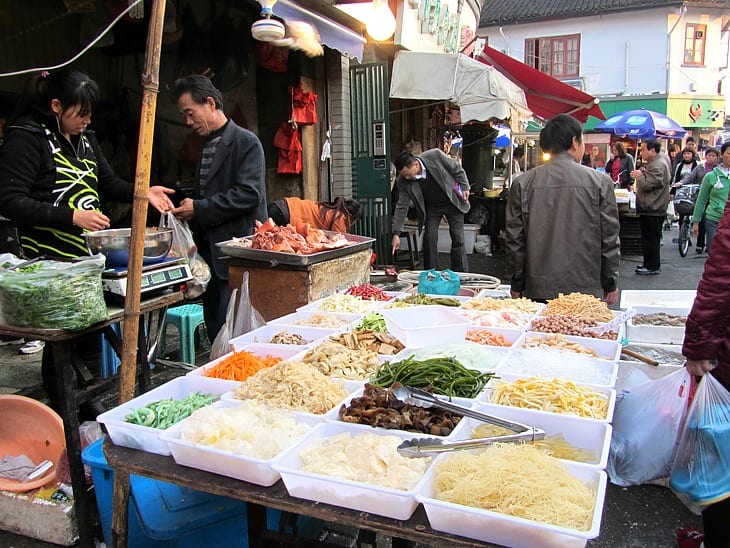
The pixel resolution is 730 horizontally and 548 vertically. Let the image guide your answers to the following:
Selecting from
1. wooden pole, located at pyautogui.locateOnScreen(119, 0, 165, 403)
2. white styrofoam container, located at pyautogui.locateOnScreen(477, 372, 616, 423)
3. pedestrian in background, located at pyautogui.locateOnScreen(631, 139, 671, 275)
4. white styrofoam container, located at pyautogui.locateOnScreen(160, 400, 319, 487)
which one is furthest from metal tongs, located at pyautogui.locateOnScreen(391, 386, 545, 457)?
pedestrian in background, located at pyautogui.locateOnScreen(631, 139, 671, 275)

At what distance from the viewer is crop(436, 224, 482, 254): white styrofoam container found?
11367 mm

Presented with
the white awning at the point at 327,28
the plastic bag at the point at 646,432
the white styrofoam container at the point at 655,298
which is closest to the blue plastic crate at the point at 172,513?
the plastic bag at the point at 646,432

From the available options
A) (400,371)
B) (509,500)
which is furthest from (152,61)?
(509,500)

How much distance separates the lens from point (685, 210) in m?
11.9

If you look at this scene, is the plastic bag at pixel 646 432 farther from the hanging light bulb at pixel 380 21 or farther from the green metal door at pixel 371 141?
the green metal door at pixel 371 141

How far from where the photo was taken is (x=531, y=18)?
2981 cm

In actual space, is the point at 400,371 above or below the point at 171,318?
above

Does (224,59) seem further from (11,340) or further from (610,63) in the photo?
(610,63)

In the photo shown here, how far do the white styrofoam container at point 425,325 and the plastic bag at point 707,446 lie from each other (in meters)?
1.12

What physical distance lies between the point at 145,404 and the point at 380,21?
636 centimetres

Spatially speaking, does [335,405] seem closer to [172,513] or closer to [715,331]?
[172,513]

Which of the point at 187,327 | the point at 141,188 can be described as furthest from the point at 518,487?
the point at 187,327

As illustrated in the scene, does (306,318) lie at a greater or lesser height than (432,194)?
lesser

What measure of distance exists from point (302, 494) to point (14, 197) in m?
2.44
